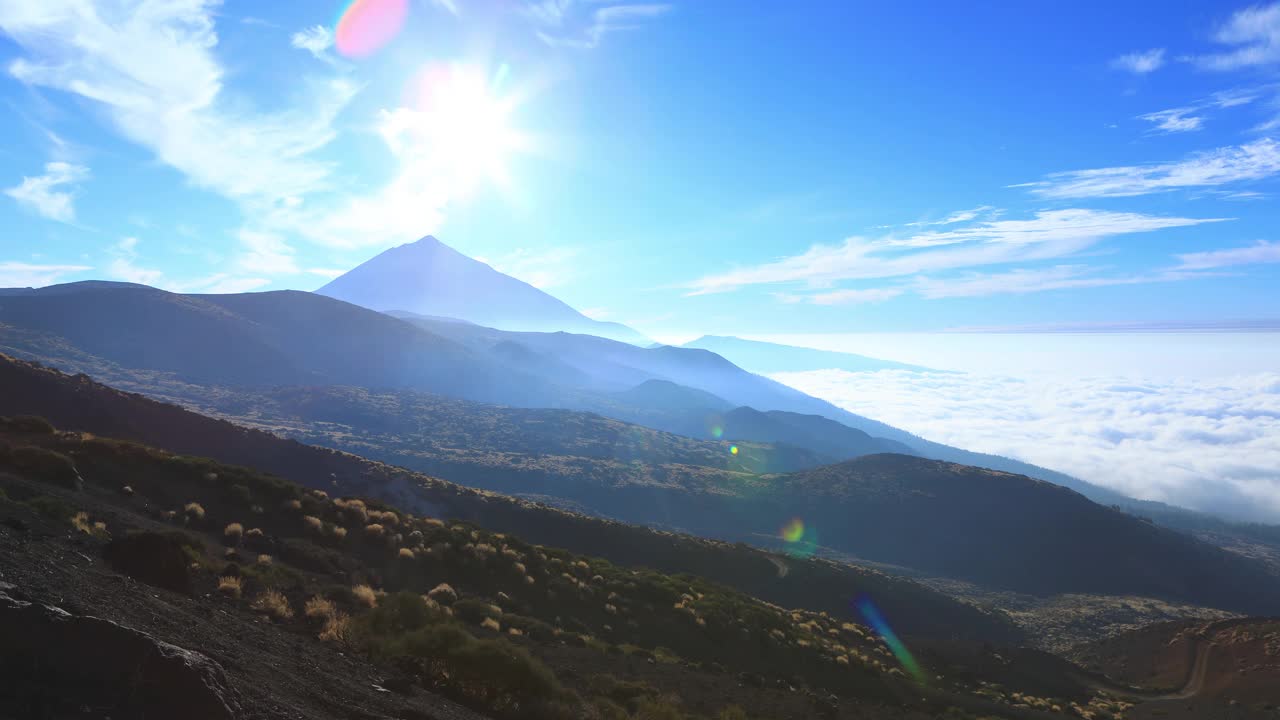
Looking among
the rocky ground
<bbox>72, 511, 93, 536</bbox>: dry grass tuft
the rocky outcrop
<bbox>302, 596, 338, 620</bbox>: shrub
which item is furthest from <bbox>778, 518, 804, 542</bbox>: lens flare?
the rocky outcrop

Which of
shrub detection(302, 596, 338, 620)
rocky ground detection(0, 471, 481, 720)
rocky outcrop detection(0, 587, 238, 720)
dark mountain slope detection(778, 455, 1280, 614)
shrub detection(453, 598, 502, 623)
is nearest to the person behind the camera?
rocky outcrop detection(0, 587, 238, 720)

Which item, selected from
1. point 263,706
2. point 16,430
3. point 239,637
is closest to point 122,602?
point 239,637

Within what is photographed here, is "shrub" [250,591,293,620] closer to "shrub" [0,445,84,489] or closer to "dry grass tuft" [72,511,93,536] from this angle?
"dry grass tuft" [72,511,93,536]

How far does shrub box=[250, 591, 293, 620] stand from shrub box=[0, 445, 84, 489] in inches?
387

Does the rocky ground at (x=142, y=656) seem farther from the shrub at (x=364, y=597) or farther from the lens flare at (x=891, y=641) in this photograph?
the lens flare at (x=891, y=641)

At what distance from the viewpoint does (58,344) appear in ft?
636

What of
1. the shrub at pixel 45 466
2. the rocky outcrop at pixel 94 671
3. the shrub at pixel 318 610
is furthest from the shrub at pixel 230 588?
the shrub at pixel 45 466

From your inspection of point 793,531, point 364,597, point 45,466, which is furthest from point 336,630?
point 793,531

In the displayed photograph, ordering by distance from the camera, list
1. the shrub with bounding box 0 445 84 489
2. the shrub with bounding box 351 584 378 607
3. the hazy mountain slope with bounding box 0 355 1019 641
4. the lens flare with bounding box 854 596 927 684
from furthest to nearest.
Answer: the hazy mountain slope with bounding box 0 355 1019 641, the lens flare with bounding box 854 596 927 684, the shrub with bounding box 0 445 84 489, the shrub with bounding box 351 584 378 607

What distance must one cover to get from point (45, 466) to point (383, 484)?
32861mm

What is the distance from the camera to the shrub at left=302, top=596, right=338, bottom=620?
12273 millimetres

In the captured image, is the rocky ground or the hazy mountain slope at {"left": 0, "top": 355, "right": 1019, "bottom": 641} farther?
the hazy mountain slope at {"left": 0, "top": 355, "right": 1019, "bottom": 641}

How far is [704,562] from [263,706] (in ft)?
173

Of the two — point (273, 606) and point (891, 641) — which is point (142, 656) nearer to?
point (273, 606)
